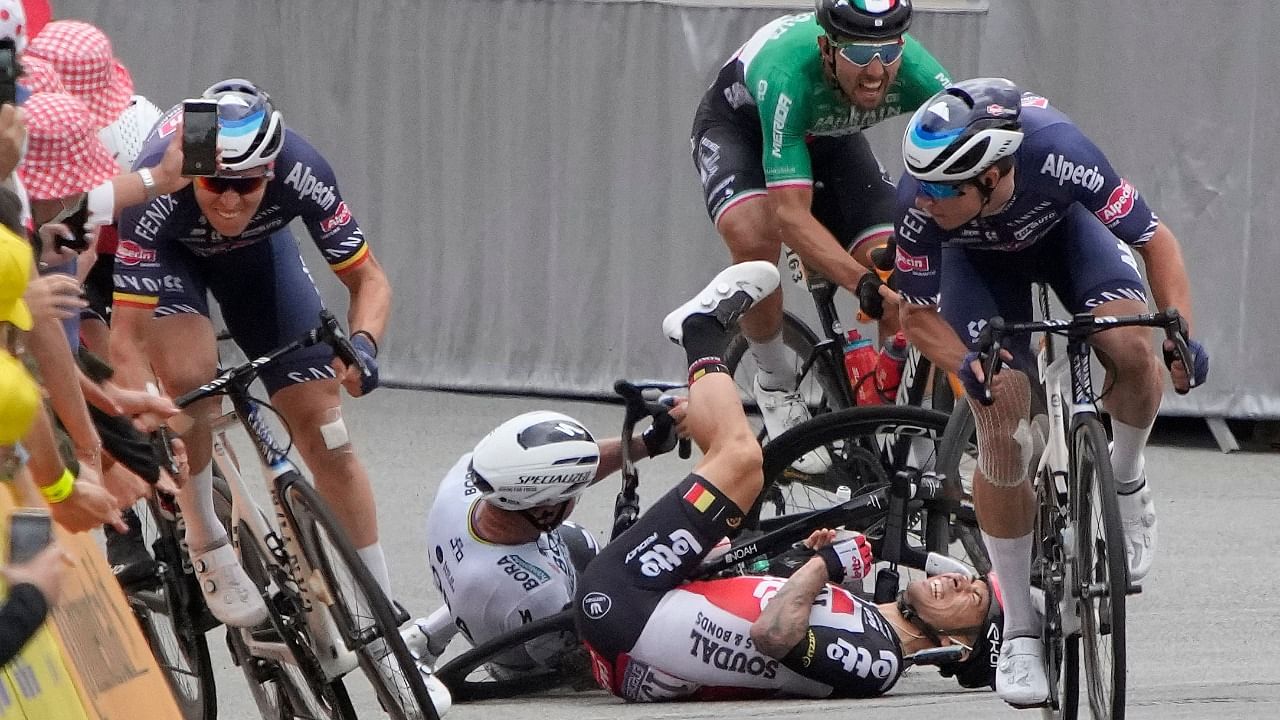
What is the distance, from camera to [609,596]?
19.4ft

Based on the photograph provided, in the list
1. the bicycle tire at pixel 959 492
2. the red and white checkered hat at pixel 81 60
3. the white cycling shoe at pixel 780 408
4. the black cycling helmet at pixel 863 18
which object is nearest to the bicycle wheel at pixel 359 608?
the red and white checkered hat at pixel 81 60

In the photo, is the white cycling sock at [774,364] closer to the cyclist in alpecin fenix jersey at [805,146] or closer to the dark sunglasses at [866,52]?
the cyclist in alpecin fenix jersey at [805,146]

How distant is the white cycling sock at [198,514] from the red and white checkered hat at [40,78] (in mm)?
1199

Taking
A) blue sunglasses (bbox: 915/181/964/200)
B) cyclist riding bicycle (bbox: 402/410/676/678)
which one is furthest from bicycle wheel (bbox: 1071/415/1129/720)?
cyclist riding bicycle (bbox: 402/410/676/678)

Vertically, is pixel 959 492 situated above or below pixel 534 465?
below

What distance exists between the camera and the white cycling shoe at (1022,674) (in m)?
5.43

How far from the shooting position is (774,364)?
7582mm

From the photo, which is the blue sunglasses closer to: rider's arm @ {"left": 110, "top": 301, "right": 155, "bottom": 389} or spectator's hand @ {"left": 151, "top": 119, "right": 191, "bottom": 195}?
spectator's hand @ {"left": 151, "top": 119, "right": 191, "bottom": 195}

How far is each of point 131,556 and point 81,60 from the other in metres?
1.59

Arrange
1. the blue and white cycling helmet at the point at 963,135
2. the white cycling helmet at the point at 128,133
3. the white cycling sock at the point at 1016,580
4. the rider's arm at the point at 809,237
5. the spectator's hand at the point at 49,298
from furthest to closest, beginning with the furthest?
the rider's arm at the point at 809,237 < the white cycling helmet at the point at 128,133 < the white cycling sock at the point at 1016,580 < the blue and white cycling helmet at the point at 963,135 < the spectator's hand at the point at 49,298

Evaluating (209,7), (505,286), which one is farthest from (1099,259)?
(209,7)

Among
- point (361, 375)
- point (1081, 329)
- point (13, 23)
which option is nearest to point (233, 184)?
point (361, 375)

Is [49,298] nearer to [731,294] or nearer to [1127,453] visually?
[731,294]

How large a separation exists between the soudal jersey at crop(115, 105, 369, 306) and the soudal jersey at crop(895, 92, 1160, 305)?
1713mm
